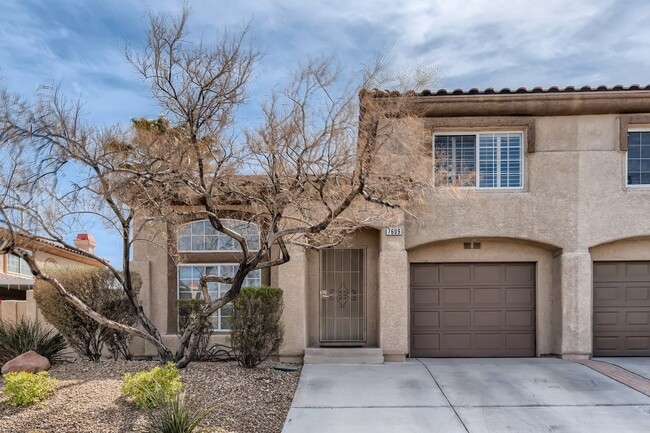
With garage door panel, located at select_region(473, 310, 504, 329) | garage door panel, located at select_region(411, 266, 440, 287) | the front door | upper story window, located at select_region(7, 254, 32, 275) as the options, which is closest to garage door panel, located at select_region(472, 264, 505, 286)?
garage door panel, located at select_region(473, 310, 504, 329)

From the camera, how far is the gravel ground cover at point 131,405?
6.84 meters

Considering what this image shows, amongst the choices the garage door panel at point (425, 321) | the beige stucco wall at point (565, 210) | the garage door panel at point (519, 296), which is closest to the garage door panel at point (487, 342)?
the garage door panel at point (519, 296)

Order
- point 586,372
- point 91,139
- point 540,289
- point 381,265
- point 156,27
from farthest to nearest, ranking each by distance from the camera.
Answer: point 540,289, point 381,265, point 586,372, point 91,139, point 156,27

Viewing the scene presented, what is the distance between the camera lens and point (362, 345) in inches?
478

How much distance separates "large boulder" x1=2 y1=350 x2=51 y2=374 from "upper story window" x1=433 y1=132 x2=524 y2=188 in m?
9.22

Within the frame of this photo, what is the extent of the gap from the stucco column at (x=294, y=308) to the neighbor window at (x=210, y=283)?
49.7 inches

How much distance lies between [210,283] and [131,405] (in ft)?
17.0

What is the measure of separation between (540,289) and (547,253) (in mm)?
882

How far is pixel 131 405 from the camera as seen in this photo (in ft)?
24.1

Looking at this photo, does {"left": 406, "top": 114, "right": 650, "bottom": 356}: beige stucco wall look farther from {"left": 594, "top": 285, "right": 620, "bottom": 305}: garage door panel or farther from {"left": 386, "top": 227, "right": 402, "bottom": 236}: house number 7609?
{"left": 594, "top": 285, "right": 620, "bottom": 305}: garage door panel

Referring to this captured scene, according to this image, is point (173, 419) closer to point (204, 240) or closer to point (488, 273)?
point (204, 240)

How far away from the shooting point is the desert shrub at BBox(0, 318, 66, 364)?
9.91m

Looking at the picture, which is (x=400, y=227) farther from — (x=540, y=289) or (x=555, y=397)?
(x=555, y=397)

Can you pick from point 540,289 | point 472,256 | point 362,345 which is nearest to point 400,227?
point 472,256
